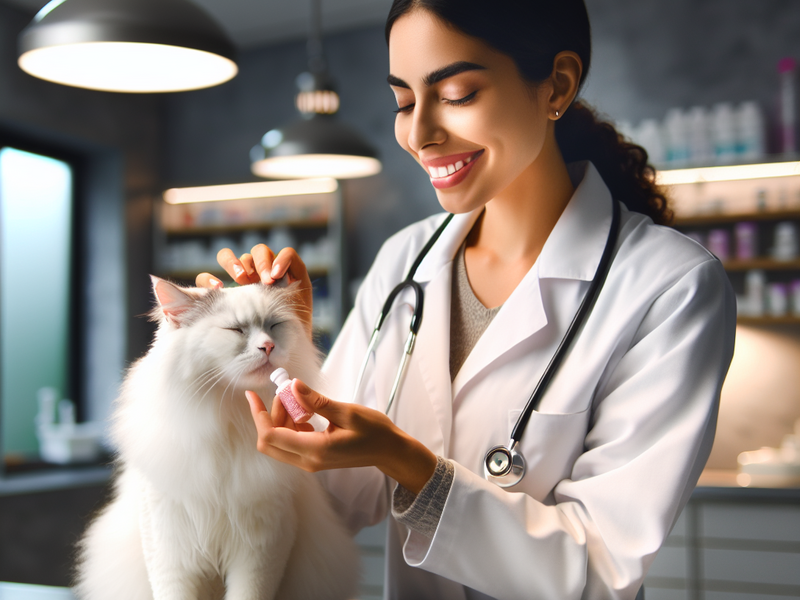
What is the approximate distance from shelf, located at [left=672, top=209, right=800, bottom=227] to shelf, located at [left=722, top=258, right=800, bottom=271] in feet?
0.77

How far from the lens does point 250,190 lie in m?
4.80

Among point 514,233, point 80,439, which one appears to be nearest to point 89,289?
point 80,439

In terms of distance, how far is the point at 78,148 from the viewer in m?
4.72

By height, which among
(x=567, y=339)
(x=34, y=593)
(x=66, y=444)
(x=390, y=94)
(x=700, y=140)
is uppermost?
(x=390, y=94)

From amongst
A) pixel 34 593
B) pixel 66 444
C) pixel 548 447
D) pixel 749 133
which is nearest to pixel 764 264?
pixel 749 133

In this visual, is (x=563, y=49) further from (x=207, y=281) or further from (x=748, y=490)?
(x=748, y=490)

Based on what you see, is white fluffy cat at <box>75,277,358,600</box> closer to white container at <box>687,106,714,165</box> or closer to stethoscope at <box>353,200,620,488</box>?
stethoscope at <box>353,200,620,488</box>

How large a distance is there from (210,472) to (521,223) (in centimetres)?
72

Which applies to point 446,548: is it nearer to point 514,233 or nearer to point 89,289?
point 514,233

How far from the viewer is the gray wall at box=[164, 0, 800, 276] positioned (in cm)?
379

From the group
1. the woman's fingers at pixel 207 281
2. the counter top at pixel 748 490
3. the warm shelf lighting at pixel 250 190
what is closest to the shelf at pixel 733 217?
the counter top at pixel 748 490

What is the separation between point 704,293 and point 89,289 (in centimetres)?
478

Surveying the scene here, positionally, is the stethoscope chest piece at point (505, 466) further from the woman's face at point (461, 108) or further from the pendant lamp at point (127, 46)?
the pendant lamp at point (127, 46)

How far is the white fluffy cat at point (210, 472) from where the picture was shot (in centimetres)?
81
